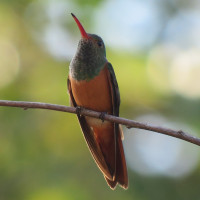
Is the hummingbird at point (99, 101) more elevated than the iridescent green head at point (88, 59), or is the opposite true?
the iridescent green head at point (88, 59)

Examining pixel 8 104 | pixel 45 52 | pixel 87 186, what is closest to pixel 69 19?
pixel 45 52

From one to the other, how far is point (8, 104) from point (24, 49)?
3.63 m

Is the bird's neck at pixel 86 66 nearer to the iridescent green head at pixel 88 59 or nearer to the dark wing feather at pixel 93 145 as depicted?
the iridescent green head at pixel 88 59

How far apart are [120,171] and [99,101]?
2.79 feet

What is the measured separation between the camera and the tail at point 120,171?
5.35 metres

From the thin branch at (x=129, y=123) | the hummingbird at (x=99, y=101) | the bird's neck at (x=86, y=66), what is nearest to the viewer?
the thin branch at (x=129, y=123)

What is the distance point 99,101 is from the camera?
5.74 meters

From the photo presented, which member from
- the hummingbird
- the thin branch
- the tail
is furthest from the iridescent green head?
the thin branch

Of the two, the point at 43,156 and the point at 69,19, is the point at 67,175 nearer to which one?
the point at 43,156

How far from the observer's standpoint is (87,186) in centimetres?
650

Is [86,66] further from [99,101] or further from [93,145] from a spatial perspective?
[93,145]

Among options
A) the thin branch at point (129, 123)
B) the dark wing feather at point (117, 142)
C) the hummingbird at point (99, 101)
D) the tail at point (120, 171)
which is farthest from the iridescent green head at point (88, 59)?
the thin branch at point (129, 123)

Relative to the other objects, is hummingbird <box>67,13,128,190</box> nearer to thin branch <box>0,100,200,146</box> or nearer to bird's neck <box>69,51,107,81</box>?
bird's neck <box>69,51,107,81</box>

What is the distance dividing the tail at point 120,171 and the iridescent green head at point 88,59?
0.83m
